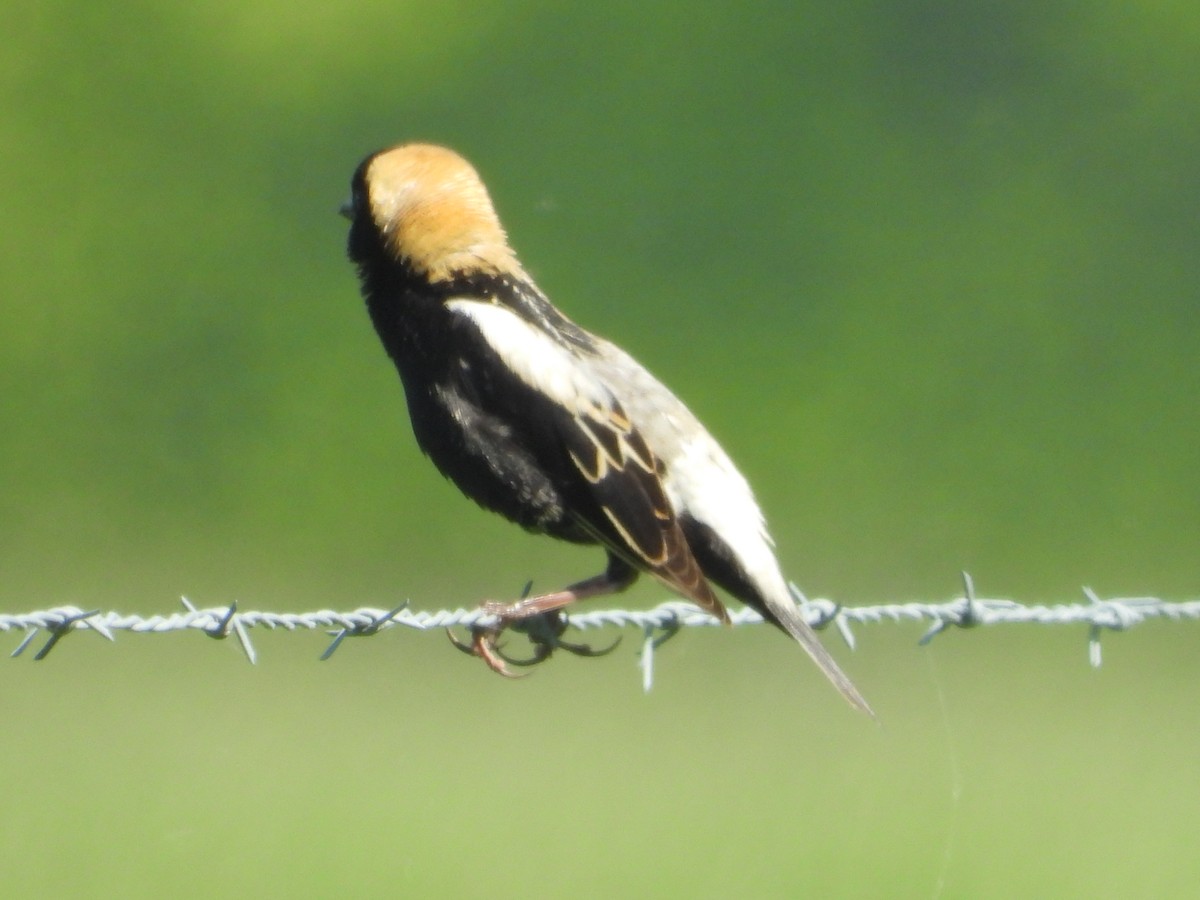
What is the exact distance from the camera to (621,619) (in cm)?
269

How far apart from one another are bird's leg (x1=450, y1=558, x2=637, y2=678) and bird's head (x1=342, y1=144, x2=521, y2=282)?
61 centimetres

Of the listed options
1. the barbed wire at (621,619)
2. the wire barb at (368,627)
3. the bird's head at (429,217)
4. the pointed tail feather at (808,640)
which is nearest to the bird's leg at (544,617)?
the barbed wire at (621,619)

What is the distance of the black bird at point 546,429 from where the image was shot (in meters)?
2.99

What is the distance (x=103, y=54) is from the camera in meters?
10.9

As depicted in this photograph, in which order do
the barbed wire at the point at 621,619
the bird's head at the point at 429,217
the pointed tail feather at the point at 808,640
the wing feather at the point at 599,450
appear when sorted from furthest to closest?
the bird's head at the point at 429,217
the wing feather at the point at 599,450
the pointed tail feather at the point at 808,640
the barbed wire at the point at 621,619

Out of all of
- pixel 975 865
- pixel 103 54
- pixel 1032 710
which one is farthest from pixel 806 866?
pixel 103 54

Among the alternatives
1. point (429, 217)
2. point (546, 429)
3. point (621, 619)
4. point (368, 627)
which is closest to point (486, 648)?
point (546, 429)

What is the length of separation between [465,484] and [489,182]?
674cm

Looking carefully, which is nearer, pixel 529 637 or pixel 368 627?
pixel 368 627

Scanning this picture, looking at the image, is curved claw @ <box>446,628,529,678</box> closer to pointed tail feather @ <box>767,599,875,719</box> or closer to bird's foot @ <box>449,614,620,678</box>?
bird's foot @ <box>449,614,620,678</box>

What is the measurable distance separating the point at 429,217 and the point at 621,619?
3.42 ft

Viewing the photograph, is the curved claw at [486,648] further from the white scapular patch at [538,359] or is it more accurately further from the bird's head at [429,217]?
the bird's head at [429,217]

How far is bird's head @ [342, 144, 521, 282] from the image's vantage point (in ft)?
11.0

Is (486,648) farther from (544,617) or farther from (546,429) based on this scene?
(546,429)
